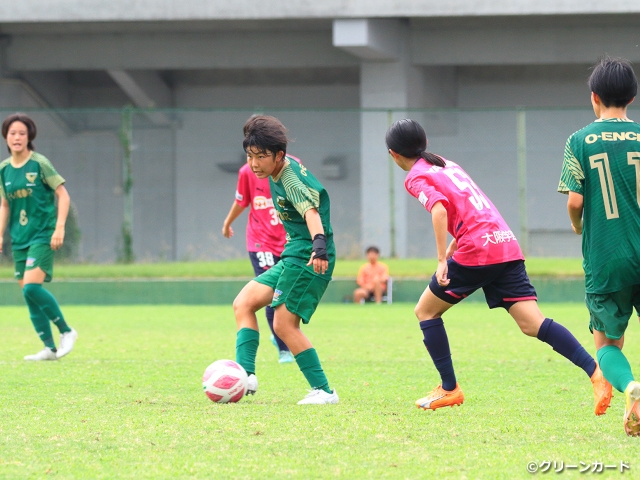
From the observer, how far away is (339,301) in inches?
623

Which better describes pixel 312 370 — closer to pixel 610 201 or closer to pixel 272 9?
pixel 610 201

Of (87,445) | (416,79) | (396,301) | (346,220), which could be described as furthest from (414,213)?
(87,445)

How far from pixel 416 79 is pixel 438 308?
16783 mm

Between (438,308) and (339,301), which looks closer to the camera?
(438,308)

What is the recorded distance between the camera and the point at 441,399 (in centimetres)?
539

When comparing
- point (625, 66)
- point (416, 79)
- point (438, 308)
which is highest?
point (416, 79)

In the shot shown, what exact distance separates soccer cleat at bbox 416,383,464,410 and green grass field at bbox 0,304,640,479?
0.21 ft

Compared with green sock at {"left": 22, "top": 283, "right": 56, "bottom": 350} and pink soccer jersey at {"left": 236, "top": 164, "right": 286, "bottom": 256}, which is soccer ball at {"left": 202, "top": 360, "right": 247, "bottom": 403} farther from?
green sock at {"left": 22, "top": 283, "right": 56, "bottom": 350}

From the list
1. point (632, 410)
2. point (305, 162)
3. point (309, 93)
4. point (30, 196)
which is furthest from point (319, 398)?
point (309, 93)

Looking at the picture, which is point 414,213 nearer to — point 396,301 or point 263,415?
point 396,301

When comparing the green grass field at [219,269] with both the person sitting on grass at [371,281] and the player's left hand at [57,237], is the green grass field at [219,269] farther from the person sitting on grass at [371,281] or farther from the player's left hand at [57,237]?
the player's left hand at [57,237]

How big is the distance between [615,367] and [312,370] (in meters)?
1.82

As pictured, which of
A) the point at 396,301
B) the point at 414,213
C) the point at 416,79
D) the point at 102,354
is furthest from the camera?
the point at 416,79

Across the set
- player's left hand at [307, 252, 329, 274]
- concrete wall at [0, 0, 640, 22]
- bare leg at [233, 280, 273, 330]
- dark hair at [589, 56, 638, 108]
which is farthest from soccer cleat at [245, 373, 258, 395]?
concrete wall at [0, 0, 640, 22]
